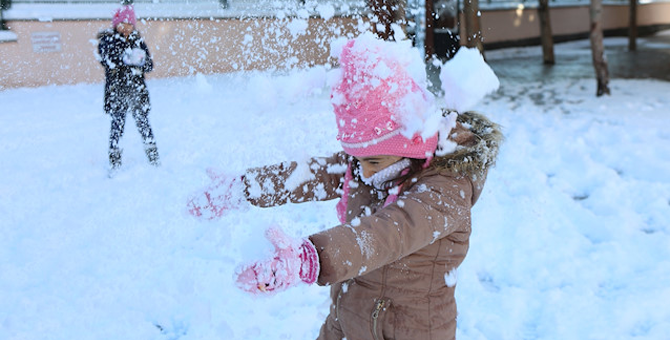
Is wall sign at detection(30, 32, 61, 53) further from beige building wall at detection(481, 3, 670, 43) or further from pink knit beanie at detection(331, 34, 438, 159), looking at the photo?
beige building wall at detection(481, 3, 670, 43)

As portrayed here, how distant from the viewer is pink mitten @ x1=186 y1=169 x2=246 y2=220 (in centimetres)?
156

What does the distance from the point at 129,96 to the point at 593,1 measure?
661 cm

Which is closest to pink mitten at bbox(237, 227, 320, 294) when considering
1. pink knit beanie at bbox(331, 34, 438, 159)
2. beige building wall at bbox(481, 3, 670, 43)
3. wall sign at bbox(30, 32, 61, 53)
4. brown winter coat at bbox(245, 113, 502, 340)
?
brown winter coat at bbox(245, 113, 502, 340)

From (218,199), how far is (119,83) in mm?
3515

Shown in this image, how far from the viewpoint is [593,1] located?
26.0ft

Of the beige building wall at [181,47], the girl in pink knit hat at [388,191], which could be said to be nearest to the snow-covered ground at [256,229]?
the girl in pink knit hat at [388,191]

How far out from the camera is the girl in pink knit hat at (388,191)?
1.28m

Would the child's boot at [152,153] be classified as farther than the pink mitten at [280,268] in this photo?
Yes

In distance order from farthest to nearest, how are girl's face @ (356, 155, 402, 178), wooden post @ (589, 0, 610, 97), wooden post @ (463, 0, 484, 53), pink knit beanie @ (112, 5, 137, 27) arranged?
wooden post @ (589, 0, 610, 97), wooden post @ (463, 0, 484, 53), pink knit beanie @ (112, 5, 137, 27), girl's face @ (356, 155, 402, 178)

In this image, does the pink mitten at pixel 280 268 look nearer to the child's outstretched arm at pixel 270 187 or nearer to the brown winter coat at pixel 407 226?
the brown winter coat at pixel 407 226

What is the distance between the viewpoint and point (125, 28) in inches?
185

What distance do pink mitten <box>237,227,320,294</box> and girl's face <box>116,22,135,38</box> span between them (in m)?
4.19

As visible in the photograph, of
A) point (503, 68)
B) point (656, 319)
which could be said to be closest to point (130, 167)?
point (656, 319)

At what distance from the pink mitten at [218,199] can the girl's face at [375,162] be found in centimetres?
36
